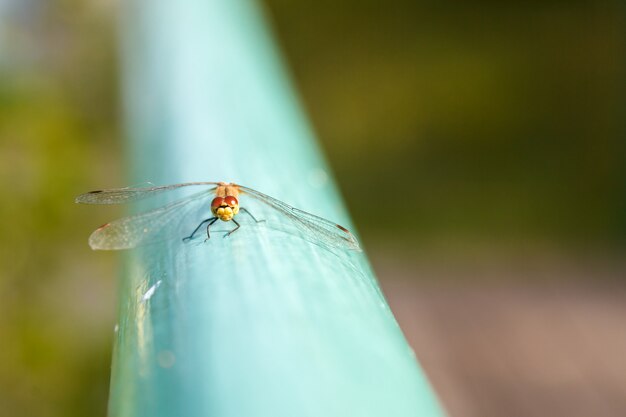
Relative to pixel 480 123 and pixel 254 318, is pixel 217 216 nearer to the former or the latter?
pixel 254 318

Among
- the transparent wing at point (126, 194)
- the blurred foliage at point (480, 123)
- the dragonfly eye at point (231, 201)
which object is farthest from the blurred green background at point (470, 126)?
the dragonfly eye at point (231, 201)

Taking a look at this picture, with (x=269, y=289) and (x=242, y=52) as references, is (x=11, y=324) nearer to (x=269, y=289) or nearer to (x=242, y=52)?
(x=242, y=52)

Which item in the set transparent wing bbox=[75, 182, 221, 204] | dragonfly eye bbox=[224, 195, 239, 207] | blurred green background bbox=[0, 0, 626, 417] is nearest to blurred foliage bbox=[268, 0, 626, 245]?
blurred green background bbox=[0, 0, 626, 417]

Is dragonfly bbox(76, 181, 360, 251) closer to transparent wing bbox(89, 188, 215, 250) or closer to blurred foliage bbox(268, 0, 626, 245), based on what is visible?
transparent wing bbox(89, 188, 215, 250)

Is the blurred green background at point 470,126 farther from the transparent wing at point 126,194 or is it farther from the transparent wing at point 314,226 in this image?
the transparent wing at point 314,226

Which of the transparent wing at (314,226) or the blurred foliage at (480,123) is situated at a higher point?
the blurred foliage at (480,123)

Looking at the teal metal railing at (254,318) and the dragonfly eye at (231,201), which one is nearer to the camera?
the teal metal railing at (254,318)
